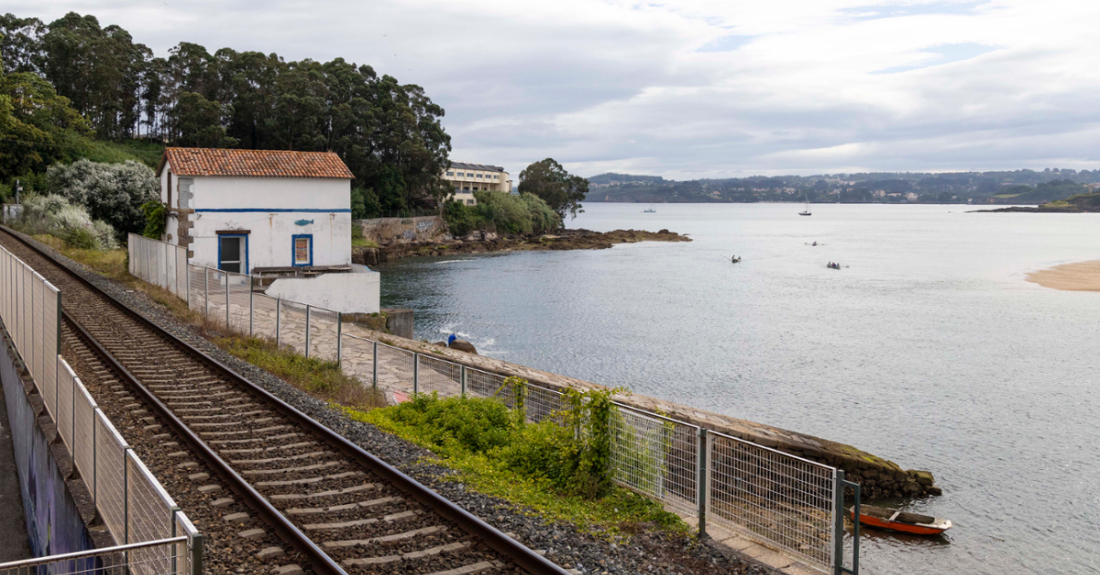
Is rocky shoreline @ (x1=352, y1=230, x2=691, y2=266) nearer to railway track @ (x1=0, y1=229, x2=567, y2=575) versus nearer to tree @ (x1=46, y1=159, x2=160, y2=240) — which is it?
tree @ (x1=46, y1=159, x2=160, y2=240)

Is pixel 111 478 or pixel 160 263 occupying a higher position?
pixel 160 263

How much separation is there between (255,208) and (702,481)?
30.1 meters

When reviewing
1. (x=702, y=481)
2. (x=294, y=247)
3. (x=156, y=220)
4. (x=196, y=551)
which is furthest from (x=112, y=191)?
(x=196, y=551)

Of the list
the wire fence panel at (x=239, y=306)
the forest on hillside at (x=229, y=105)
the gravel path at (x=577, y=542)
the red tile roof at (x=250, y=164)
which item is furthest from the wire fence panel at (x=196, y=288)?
the forest on hillside at (x=229, y=105)

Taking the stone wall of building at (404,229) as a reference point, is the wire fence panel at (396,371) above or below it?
below

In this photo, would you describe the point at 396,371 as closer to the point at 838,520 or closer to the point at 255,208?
the point at 838,520

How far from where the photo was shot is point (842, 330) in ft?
143

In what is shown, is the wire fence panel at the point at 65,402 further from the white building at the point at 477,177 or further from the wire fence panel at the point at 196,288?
the white building at the point at 477,177

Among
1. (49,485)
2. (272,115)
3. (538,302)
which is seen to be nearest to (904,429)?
(49,485)

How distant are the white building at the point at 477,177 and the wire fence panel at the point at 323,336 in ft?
358

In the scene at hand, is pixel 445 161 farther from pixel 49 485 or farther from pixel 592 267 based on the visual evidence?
pixel 49 485

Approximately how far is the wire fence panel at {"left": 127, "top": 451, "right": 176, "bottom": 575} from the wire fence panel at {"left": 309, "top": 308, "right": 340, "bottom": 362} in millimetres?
12467

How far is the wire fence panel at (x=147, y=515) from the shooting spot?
5332 mm

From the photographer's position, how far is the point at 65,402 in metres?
9.68
